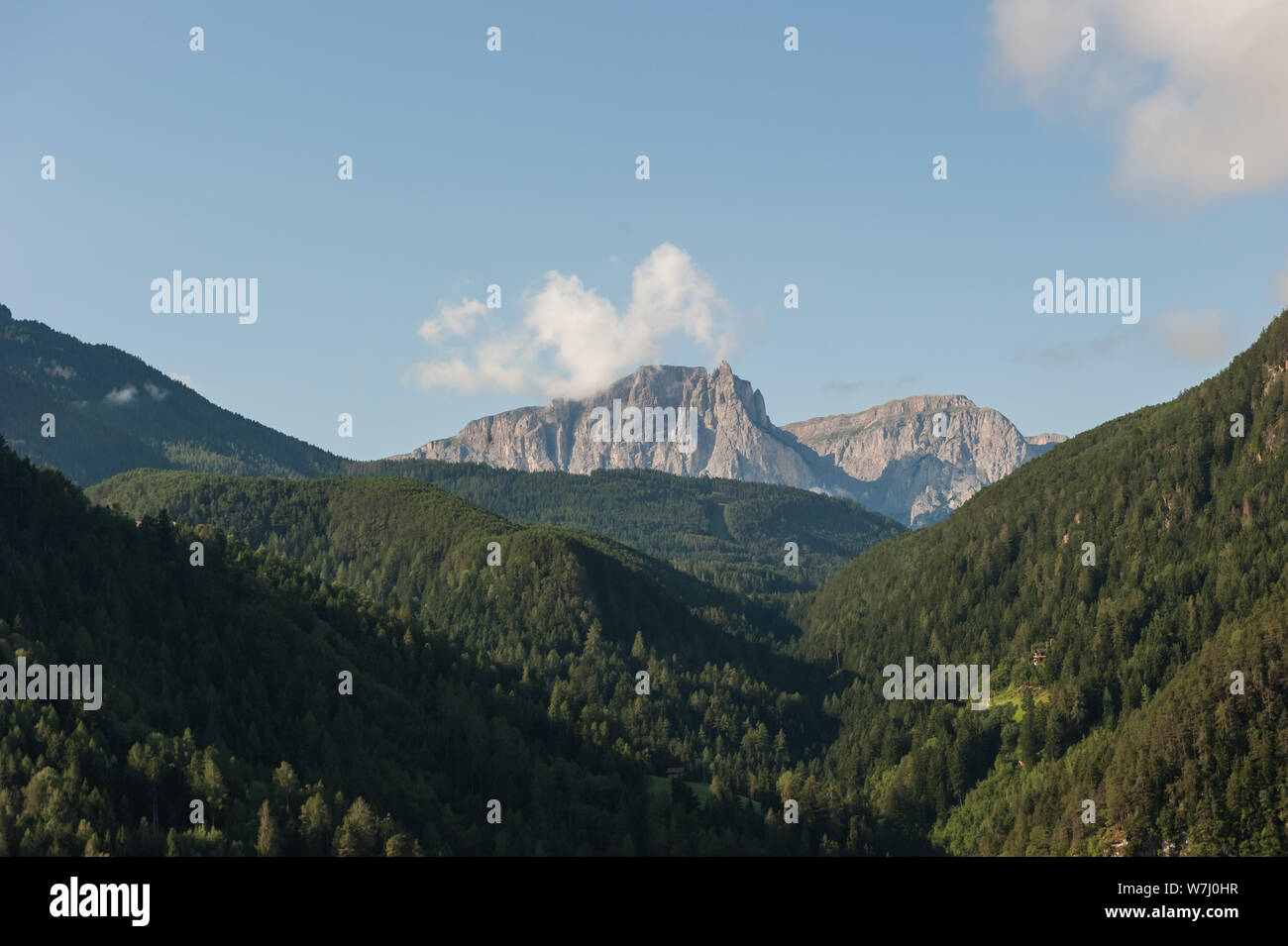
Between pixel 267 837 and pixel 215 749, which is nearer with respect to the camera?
pixel 267 837

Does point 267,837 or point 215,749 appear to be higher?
point 215,749

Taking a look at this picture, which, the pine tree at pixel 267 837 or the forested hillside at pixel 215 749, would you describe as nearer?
the pine tree at pixel 267 837

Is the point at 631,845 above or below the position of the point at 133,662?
below

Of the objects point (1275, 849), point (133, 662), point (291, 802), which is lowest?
point (1275, 849)

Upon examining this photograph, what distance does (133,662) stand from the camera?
17200 centimetres

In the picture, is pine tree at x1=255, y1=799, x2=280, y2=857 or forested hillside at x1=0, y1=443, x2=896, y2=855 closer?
pine tree at x1=255, y1=799, x2=280, y2=857
